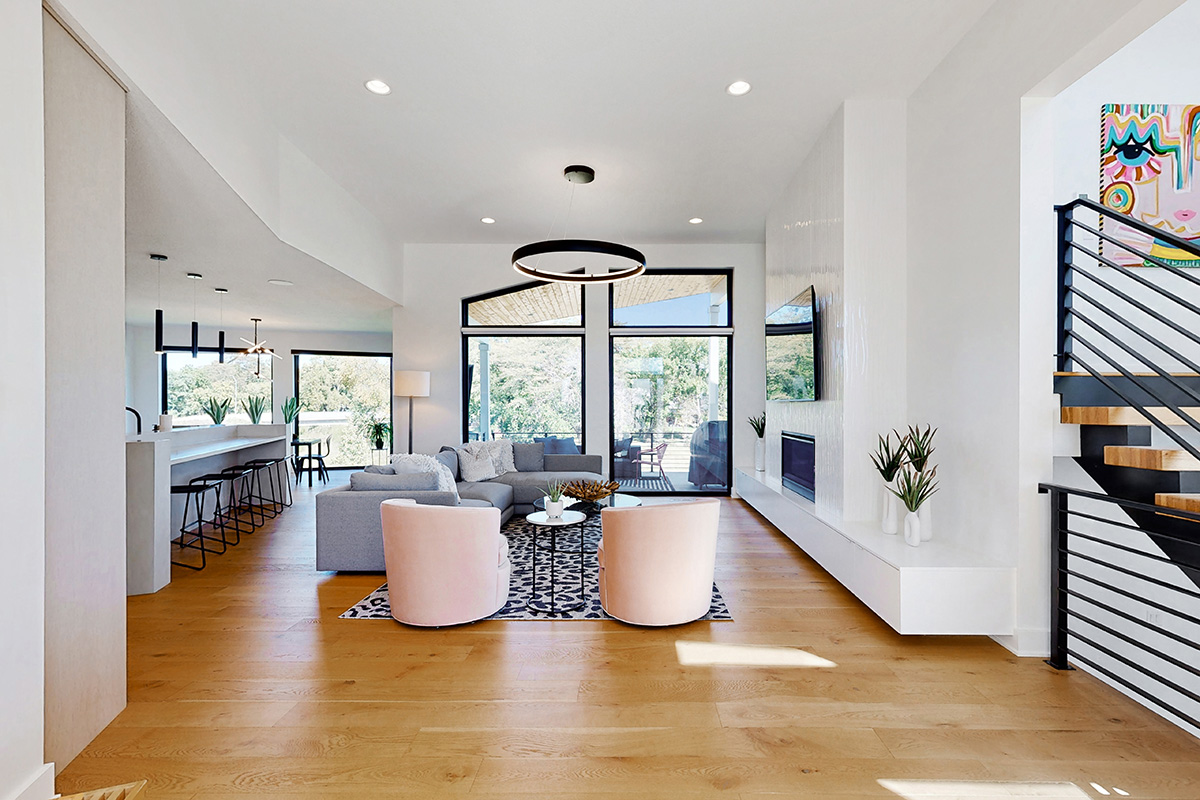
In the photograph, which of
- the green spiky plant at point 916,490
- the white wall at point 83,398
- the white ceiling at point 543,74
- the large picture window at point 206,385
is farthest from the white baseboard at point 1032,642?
the large picture window at point 206,385

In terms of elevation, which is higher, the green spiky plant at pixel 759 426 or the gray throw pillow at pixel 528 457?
the green spiky plant at pixel 759 426

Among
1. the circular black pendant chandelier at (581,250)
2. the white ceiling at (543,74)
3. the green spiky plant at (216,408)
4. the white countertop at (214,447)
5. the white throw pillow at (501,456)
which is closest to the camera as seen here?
the white ceiling at (543,74)

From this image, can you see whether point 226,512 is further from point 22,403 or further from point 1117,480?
point 1117,480

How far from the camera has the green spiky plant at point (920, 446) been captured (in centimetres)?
332

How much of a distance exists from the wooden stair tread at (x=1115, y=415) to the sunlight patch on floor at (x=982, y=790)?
1.55 meters

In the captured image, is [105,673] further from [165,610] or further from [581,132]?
[581,132]

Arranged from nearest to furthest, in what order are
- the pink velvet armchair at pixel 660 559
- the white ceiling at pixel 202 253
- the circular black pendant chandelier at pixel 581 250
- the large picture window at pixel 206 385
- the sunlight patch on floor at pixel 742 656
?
the sunlight patch on floor at pixel 742 656
the white ceiling at pixel 202 253
the pink velvet armchair at pixel 660 559
the circular black pendant chandelier at pixel 581 250
the large picture window at pixel 206 385

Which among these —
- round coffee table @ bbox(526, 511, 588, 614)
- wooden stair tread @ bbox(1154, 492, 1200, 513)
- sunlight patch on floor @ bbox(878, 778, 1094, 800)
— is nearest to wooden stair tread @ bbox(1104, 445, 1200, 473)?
wooden stair tread @ bbox(1154, 492, 1200, 513)

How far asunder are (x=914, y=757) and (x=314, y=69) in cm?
451

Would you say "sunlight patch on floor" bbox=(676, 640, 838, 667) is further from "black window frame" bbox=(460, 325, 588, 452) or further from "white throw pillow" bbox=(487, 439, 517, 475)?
"black window frame" bbox=(460, 325, 588, 452)

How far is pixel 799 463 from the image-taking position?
5238 mm

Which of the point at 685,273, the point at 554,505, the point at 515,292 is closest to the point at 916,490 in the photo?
the point at 554,505

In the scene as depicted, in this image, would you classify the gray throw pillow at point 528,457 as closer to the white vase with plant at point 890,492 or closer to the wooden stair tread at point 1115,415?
the white vase with plant at point 890,492

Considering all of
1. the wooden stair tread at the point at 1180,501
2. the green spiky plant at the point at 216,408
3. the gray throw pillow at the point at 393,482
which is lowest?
the gray throw pillow at the point at 393,482
